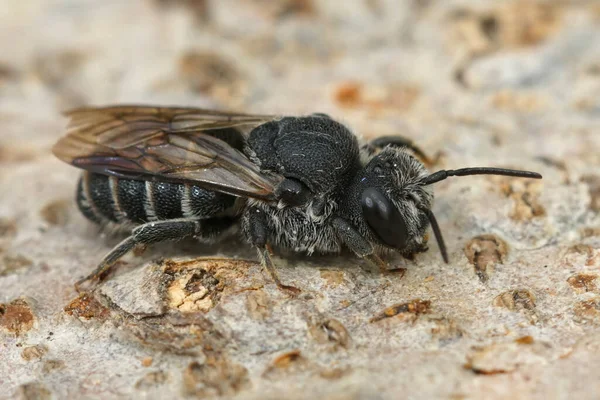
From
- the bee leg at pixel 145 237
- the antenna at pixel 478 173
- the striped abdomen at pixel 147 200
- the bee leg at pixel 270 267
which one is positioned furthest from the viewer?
the striped abdomen at pixel 147 200

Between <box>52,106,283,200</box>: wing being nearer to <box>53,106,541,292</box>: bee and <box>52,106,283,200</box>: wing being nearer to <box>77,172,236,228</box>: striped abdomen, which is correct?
<box>53,106,541,292</box>: bee

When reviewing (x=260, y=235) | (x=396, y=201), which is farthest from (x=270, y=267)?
(x=396, y=201)

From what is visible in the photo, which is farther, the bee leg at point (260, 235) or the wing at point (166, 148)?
the wing at point (166, 148)

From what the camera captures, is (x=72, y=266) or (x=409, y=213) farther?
(x=72, y=266)

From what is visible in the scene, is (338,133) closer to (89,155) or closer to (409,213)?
(409,213)

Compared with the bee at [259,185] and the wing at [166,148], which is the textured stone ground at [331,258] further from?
the wing at [166,148]

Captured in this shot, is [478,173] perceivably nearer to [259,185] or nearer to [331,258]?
[331,258]

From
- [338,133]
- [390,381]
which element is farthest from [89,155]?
[390,381]

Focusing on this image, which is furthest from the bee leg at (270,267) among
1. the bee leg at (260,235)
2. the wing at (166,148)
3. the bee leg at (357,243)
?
the bee leg at (357,243)
